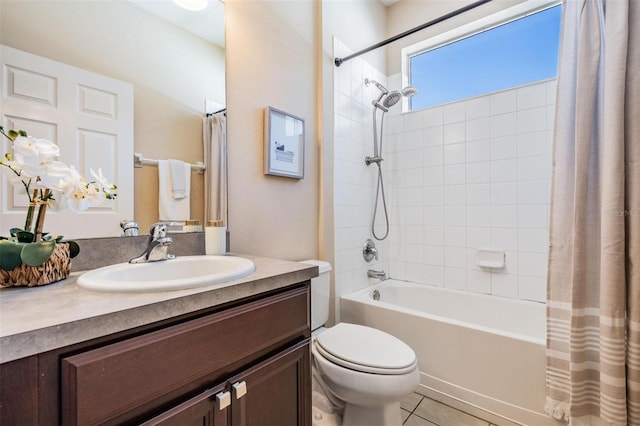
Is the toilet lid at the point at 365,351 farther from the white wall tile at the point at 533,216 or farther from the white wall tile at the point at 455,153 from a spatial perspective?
the white wall tile at the point at 455,153

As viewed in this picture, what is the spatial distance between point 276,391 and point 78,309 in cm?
55

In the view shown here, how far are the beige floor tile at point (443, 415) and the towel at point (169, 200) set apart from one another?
159 centimetres

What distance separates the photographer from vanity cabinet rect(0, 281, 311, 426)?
460 mm

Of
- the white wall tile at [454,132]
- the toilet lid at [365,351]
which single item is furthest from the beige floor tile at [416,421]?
the white wall tile at [454,132]

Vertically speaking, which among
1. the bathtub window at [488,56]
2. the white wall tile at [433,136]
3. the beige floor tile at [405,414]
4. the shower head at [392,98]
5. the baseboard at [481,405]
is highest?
the bathtub window at [488,56]

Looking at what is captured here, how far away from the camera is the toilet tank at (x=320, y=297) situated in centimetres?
155

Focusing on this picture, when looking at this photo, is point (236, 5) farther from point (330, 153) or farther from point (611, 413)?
point (611, 413)

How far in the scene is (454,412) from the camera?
1.57 metres

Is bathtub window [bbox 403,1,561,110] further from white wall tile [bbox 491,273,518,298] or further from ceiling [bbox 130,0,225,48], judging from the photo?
ceiling [bbox 130,0,225,48]

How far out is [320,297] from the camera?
1.60 m

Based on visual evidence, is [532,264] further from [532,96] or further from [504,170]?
[532,96]

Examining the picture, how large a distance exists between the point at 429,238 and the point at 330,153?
113 centimetres

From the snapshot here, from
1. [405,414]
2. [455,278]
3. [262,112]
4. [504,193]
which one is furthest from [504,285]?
[262,112]

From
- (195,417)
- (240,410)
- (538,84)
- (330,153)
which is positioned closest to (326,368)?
(240,410)
